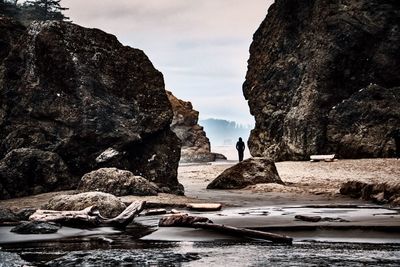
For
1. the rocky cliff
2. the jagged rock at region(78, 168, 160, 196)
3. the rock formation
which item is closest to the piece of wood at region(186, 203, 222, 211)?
the jagged rock at region(78, 168, 160, 196)

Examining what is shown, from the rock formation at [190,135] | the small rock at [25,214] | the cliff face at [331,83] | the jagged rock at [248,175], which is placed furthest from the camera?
the rock formation at [190,135]

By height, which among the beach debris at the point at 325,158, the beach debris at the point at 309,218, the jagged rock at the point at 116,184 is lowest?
the beach debris at the point at 309,218

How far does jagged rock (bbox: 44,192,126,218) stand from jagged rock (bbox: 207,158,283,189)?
296 inches

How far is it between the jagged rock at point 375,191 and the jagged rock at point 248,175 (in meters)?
3.67

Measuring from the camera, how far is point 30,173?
11844 mm

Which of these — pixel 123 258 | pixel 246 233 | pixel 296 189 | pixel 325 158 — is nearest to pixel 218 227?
pixel 246 233

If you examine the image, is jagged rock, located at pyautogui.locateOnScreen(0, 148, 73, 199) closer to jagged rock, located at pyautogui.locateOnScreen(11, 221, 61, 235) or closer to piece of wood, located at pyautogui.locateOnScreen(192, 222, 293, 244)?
jagged rock, located at pyautogui.locateOnScreen(11, 221, 61, 235)

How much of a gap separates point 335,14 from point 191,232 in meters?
26.0

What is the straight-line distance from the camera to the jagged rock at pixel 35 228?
6.69 m

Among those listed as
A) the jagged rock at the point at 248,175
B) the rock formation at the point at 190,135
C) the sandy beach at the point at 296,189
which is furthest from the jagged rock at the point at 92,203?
the rock formation at the point at 190,135

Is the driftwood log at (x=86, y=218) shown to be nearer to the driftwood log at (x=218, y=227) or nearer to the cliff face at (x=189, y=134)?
the driftwood log at (x=218, y=227)

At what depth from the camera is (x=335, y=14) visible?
2934 centimetres

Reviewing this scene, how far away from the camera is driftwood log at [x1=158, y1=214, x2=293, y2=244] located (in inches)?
226

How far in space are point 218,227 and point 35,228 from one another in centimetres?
264
